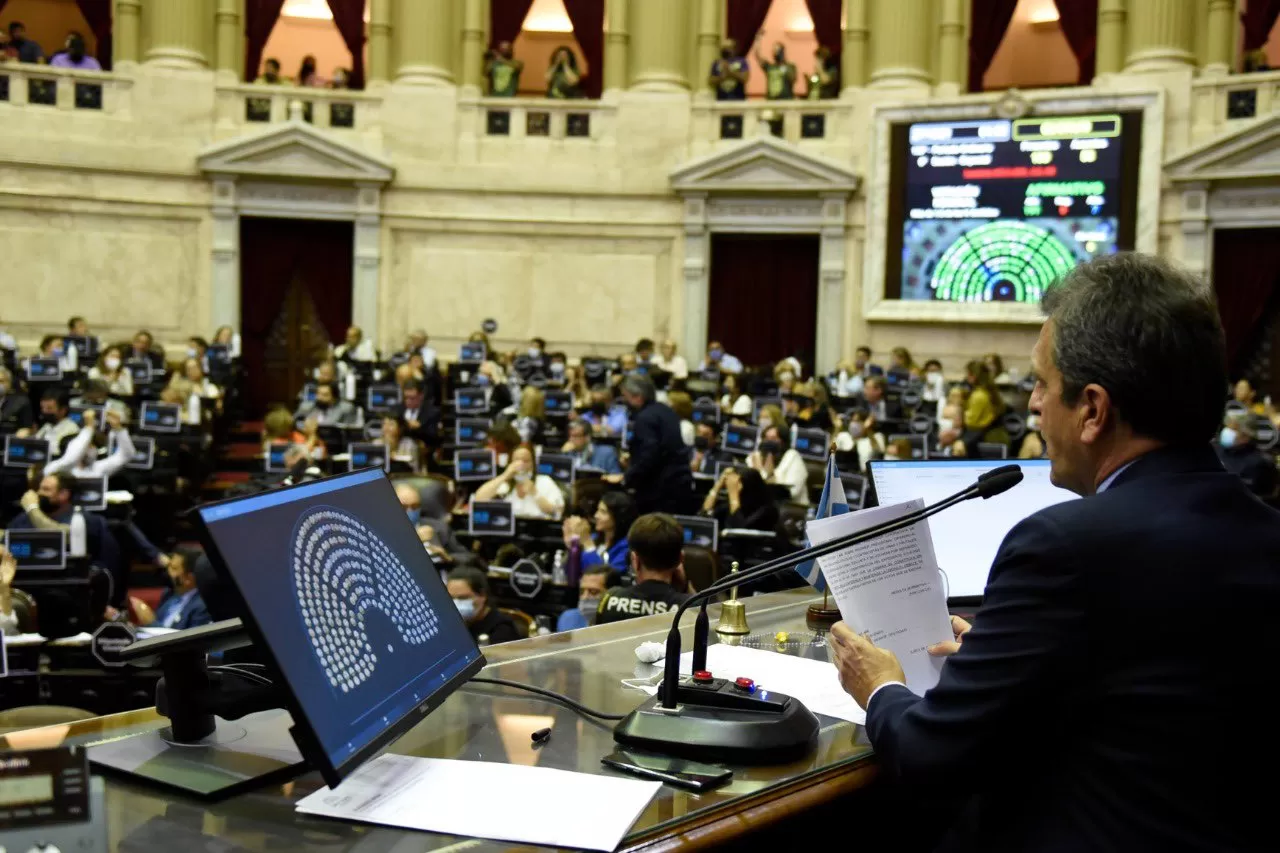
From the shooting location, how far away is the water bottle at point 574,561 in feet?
24.8

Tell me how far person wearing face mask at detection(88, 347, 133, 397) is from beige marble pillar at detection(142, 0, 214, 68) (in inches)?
191

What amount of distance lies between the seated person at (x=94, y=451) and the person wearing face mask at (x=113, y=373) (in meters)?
2.07

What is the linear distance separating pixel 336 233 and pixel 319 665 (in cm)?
1735

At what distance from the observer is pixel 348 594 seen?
178 cm

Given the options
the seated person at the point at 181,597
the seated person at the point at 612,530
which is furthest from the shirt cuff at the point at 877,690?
the seated person at the point at 612,530

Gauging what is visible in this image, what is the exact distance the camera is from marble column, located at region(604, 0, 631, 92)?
1805 centimetres

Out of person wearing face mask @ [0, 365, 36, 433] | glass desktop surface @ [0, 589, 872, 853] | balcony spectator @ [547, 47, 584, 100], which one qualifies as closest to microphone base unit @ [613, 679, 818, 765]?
glass desktop surface @ [0, 589, 872, 853]

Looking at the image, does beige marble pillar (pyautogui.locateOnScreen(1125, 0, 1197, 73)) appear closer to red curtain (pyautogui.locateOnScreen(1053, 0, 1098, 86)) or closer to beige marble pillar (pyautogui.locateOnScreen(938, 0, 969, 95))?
red curtain (pyautogui.locateOnScreen(1053, 0, 1098, 86))

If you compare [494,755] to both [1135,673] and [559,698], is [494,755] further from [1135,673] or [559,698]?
[1135,673]

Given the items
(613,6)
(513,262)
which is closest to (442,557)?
(513,262)

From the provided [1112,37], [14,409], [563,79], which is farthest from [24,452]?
[1112,37]

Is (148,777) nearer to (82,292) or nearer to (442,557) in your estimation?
(442,557)

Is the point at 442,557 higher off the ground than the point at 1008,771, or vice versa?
the point at 1008,771

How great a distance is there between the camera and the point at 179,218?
17234 millimetres
